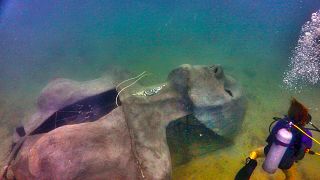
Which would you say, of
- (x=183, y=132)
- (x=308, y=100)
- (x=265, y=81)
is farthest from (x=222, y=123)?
(x=265, y=81)

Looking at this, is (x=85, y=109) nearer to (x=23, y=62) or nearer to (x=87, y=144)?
(x=87, y=144)

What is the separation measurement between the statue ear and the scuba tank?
2107 mm

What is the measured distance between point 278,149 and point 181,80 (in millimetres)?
2422

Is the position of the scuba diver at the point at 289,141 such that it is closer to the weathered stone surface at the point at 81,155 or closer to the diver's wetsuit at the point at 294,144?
the diver's wetsuit at the point at 294,144

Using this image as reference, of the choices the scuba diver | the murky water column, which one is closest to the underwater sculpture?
the scuba diver

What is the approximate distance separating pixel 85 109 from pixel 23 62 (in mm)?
12140

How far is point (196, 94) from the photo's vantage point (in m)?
5.48

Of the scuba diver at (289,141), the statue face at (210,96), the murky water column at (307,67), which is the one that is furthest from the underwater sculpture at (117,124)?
the murky water column at (307,67)

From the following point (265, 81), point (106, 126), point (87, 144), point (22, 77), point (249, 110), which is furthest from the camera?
point (22, 77)

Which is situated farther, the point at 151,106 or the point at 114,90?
the point at 114,90

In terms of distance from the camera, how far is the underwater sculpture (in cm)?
406

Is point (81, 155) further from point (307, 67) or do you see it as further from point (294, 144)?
point (307, 67)

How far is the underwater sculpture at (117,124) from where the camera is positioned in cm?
406

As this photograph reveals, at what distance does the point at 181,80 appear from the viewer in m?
5.71
